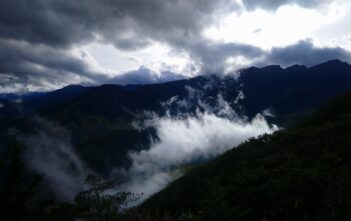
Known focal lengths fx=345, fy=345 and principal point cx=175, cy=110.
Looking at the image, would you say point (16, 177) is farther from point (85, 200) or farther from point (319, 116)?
point (319, 116)

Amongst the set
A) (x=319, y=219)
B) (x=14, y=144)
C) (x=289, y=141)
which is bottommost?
(x=319, y=219)

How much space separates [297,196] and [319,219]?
2.97 m

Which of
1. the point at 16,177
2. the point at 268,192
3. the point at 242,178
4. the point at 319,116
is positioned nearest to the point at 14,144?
the point at 16,177

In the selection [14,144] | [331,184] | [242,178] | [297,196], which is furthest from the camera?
[14,144]

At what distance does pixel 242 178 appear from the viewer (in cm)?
1767

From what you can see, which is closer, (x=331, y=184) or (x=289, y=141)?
(x=331, y=184)

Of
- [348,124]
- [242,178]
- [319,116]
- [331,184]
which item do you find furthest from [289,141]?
[319,116]

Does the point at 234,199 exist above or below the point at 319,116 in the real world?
below

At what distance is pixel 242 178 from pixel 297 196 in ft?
18.0

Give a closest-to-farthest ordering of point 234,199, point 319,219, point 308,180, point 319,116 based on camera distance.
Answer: point 319,219 < point 308,180 < point 234,199 < point 319,116

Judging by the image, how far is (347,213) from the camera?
27.5 ft

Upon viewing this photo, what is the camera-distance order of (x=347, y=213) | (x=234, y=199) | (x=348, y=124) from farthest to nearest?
(x=348, y=124) → (x=234, y=199) → (x=347, y=213)

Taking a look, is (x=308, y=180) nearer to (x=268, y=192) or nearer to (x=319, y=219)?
(x=268, y=192)

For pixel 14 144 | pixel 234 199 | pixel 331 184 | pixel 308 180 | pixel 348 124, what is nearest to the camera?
pixel 331 184
